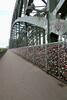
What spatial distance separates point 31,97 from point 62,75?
3065mm

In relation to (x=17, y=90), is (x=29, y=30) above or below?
below

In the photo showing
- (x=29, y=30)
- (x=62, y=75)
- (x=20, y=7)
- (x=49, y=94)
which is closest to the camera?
(x=49, y=94)

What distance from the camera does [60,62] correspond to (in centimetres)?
899

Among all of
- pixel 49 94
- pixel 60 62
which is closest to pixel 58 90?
pixel 49 94

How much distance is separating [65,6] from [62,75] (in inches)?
437

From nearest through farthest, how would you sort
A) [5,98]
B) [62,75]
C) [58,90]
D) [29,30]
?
[5,98] → [58,90] → [62,75] → [29,30]

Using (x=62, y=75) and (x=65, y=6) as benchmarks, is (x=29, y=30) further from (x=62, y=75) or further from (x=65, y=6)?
(x=62, y=75)

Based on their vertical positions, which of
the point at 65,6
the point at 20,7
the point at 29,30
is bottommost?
the point at 29,30

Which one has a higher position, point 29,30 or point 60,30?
point 60,30

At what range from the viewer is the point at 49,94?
19.6 feet

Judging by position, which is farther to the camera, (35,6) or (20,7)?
(20,7)

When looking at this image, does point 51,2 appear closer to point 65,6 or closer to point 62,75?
point 65,6

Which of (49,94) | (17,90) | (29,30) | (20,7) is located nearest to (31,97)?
(49,94)

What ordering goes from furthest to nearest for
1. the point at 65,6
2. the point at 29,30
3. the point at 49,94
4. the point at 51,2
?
the point at 29,30 → the point at 51,2 → the point at 65,6 → the point at 49,94
